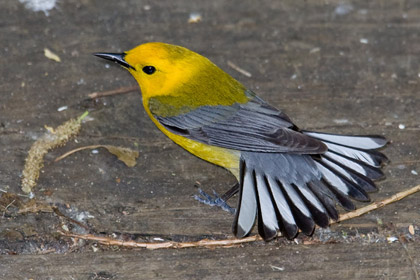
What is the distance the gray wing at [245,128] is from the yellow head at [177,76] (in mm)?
85

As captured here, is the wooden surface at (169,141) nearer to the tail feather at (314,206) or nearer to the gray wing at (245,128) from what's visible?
the tail feather at (314,206)

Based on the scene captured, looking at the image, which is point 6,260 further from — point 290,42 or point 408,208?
point 290,42

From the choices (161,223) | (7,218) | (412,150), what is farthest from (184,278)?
(412,150)

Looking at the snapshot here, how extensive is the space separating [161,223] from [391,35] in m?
2.31

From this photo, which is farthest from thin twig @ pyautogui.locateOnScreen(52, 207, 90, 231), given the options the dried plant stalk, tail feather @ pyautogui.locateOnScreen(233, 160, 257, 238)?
tail feather @ pyautogui.locateOnScreen(233, 160, 257, 238)

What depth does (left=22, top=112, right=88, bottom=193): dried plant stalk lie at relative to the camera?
12.1 feet

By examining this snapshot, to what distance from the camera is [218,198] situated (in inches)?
143

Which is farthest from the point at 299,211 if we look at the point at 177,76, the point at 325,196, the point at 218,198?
the point at 177,76

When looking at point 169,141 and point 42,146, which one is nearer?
point 42,146

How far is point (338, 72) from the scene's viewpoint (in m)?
4.45

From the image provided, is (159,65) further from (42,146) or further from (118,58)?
(42,146)

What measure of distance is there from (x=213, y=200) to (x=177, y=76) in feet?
3.05

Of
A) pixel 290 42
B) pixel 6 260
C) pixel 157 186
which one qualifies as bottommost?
pixel 6 260

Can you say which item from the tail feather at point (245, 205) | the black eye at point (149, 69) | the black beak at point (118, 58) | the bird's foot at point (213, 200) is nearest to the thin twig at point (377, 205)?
the tail feather at point (245, 205)
